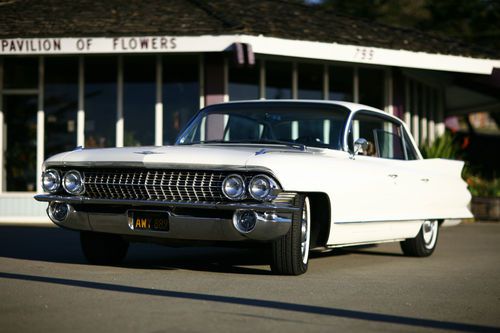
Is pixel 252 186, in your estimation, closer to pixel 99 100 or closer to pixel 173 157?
pixel 173 157

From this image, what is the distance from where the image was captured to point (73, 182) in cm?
780

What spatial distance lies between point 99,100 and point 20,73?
1596 millimetres

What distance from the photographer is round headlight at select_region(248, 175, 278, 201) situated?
23.0ft

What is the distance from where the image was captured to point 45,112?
16.9 meters

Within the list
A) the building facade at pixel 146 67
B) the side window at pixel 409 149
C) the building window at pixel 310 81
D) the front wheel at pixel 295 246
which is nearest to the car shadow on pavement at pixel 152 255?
the front wheel at pixel 295 246

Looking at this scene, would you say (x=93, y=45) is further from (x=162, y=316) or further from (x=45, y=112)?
(x=162, y=316)

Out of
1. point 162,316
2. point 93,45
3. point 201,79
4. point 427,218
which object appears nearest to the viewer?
point 162,316

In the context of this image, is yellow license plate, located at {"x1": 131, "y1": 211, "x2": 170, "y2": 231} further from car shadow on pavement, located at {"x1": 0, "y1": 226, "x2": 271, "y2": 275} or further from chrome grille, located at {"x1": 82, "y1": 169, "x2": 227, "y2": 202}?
car shadow on pavement, located at {"x1": 0, "y1": 226, "x2": 271, "y2": 275}

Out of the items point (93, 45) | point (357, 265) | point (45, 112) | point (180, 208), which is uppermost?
point (93, 45)

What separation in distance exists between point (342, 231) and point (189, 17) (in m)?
8.77

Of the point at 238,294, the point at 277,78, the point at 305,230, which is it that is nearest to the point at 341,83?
the point at 277,78

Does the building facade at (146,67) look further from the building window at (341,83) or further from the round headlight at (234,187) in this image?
the round headlight at (234,187)

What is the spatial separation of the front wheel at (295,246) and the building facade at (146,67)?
8018 mm

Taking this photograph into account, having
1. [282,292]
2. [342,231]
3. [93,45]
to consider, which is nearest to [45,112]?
[93,45]
